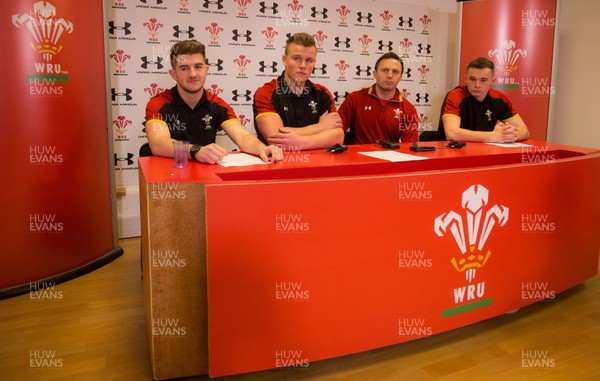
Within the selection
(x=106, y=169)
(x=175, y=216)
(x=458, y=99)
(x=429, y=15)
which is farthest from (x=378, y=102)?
Result: (x=175, y=216)

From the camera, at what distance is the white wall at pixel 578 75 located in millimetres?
4121

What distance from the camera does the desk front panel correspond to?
5.14 feet

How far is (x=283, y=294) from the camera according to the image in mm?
1625

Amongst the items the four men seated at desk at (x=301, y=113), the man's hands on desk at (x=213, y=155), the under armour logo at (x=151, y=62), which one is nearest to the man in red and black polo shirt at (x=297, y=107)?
the four men seated at desk at (x=301, y=113)

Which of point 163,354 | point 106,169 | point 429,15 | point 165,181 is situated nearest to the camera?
point 165,181

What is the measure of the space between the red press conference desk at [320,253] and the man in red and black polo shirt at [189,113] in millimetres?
Result: 202

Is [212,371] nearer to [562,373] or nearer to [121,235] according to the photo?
[562,373]

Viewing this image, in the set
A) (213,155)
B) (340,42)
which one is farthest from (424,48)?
(213,155)

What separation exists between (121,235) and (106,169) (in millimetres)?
684

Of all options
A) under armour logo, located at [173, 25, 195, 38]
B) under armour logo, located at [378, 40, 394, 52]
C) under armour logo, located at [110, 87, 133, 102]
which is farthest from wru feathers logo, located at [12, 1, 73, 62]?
under armour logo, located at [378, 40, 394, 52]

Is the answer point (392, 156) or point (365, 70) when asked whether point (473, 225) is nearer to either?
point (392, 156)

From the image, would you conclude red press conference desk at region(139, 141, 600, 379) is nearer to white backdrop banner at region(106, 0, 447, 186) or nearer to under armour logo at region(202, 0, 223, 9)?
white backdrop banner at region(106, 0, 447, 186)

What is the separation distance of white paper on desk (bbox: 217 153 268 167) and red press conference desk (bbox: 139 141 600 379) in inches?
2.9

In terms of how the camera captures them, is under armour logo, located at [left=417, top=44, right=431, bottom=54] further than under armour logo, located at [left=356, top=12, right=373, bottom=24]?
Yes
